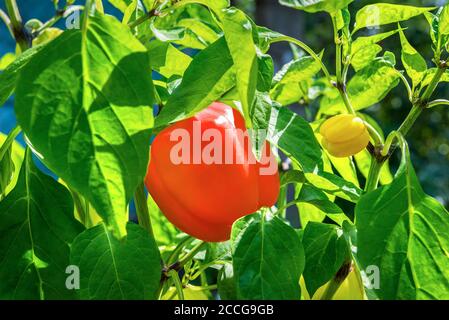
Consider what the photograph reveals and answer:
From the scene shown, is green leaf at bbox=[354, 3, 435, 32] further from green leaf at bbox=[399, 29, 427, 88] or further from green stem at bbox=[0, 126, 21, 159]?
green stem at bbox=[0, 126, 21, 159]

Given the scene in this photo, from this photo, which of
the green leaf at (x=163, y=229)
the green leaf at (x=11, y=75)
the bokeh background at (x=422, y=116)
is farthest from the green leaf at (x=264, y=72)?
the bokeh background at (x=422, y=116)

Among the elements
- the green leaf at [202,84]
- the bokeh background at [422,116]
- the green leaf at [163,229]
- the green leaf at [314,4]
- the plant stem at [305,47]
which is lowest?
the bokeh background at [422,116]

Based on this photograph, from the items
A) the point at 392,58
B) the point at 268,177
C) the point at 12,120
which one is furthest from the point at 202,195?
the point at 12,120

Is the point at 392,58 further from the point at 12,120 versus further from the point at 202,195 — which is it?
the point at 12,120

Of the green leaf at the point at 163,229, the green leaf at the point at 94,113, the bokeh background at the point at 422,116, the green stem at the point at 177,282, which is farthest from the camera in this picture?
the bokeh background at the point at 422,116

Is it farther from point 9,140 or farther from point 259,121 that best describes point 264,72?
point 9,140

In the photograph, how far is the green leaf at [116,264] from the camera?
12.8 inches

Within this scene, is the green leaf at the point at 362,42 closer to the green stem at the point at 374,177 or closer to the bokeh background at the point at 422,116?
the green stem at the point at 374,177

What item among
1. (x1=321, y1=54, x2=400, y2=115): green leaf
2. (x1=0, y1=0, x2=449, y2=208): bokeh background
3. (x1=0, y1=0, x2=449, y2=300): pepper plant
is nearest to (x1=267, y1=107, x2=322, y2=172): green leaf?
(x1=0, y1=0, x2=449, y2=300): pepper plant

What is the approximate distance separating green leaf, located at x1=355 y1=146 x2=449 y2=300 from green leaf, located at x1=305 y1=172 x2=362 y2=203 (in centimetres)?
3

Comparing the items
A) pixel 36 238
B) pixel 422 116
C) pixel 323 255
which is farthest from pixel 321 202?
pixel 422 116

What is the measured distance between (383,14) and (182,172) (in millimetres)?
158

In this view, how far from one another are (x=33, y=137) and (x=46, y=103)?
0.05 feet
